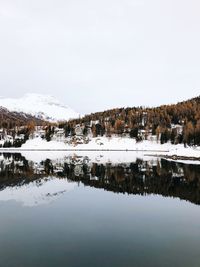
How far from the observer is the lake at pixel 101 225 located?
16516mm

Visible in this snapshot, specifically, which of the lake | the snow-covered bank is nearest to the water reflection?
the lake

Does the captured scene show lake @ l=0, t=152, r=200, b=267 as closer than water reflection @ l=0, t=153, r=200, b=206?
Yes

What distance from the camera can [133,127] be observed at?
18975 centimetres

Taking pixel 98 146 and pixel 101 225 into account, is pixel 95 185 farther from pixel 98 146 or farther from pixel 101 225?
pixel 98 146

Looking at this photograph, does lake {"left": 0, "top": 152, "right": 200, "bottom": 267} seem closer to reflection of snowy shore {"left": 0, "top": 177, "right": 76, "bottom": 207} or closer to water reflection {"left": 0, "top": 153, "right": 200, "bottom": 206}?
reflection of snowy shore {"left": 0, "top": 177, "right": 76, "bottom": 207}

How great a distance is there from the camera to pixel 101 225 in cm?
2302

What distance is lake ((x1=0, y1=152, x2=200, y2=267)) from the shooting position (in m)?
16.5

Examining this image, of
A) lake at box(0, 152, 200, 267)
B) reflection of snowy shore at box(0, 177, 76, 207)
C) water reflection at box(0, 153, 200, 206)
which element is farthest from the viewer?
water reflection at box(0, 153, 200, 206)

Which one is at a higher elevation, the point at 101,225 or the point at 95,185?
the point at 95,185

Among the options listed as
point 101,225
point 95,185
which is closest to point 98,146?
point 95,185

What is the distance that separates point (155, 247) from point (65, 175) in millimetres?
37328

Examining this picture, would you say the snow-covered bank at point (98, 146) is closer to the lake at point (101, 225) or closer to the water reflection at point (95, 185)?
the water reflection at point (95, 185)

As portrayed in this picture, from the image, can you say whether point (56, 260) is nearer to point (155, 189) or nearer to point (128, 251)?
point (128, 251)

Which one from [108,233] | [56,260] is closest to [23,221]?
[108,233]
